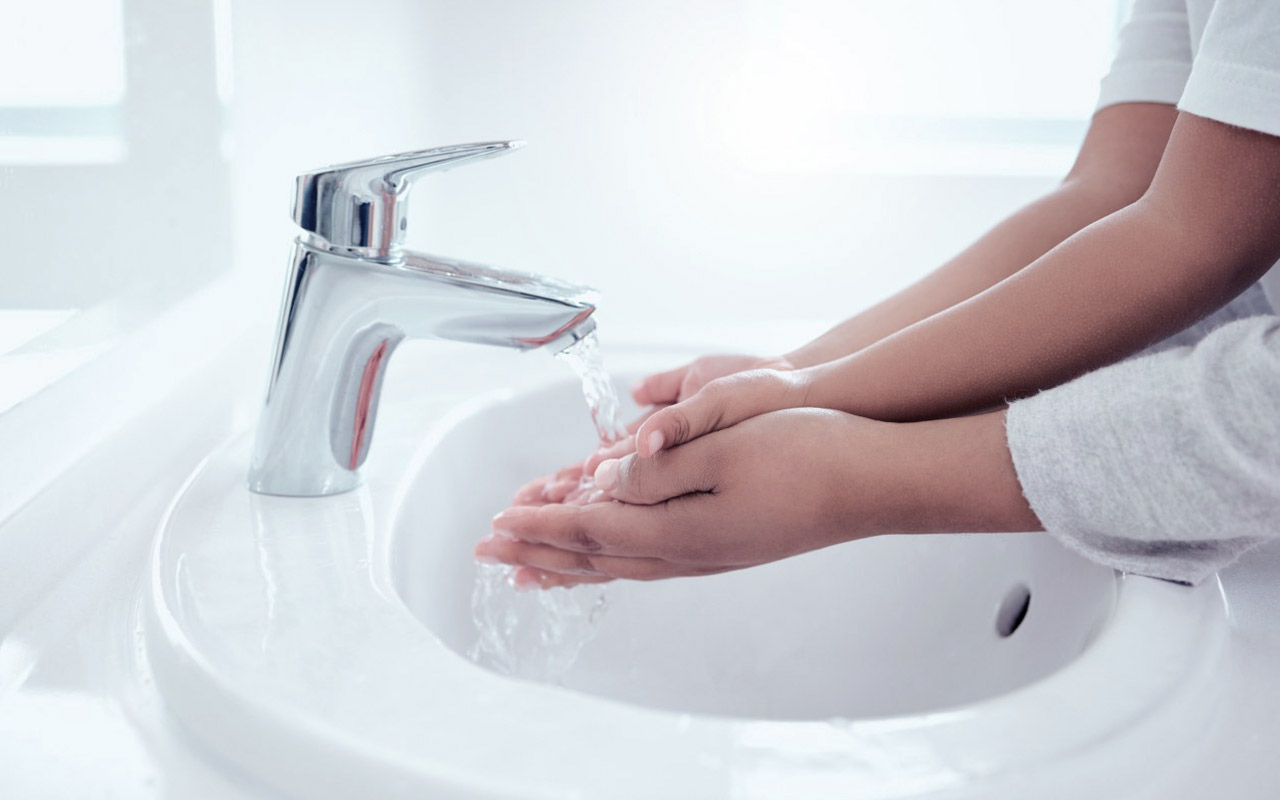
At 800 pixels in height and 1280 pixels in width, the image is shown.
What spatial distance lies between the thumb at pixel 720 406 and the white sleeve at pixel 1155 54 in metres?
0.36

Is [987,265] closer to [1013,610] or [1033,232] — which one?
[1033,232]

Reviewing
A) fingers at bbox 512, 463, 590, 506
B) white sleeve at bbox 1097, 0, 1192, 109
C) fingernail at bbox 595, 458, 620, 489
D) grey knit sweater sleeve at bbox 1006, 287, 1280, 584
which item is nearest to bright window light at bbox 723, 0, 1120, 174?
white sleeve at bbox 1097, 0, 1192, 109

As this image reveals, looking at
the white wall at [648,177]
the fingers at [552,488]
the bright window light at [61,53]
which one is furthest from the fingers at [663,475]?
the white wall at [648,177]

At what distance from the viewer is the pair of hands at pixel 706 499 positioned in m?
0.54

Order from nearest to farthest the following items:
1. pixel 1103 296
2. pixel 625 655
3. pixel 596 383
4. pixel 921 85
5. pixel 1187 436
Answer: pixel 1187 436, pixel 1103 296, pixel 596 383, pixel 625 655, pixel 921 85

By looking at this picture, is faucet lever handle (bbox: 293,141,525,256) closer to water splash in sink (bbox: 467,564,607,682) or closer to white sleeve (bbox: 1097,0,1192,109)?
water splash in sink (bbox: 467,564,607,682)

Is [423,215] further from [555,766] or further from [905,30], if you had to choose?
[555,766]

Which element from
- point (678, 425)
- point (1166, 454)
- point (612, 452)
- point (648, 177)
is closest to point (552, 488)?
point (612, 452)

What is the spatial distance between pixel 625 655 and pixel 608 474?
0.23 m

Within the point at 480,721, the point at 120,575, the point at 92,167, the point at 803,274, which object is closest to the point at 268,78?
the point at 92,167

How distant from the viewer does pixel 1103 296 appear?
0.55 m

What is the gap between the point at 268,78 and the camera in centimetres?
88

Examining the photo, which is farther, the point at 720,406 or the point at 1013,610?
the point at 1013,610

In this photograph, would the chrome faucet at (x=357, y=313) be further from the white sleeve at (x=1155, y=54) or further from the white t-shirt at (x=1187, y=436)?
→ the white sleeve at (x=1155, y=54)
